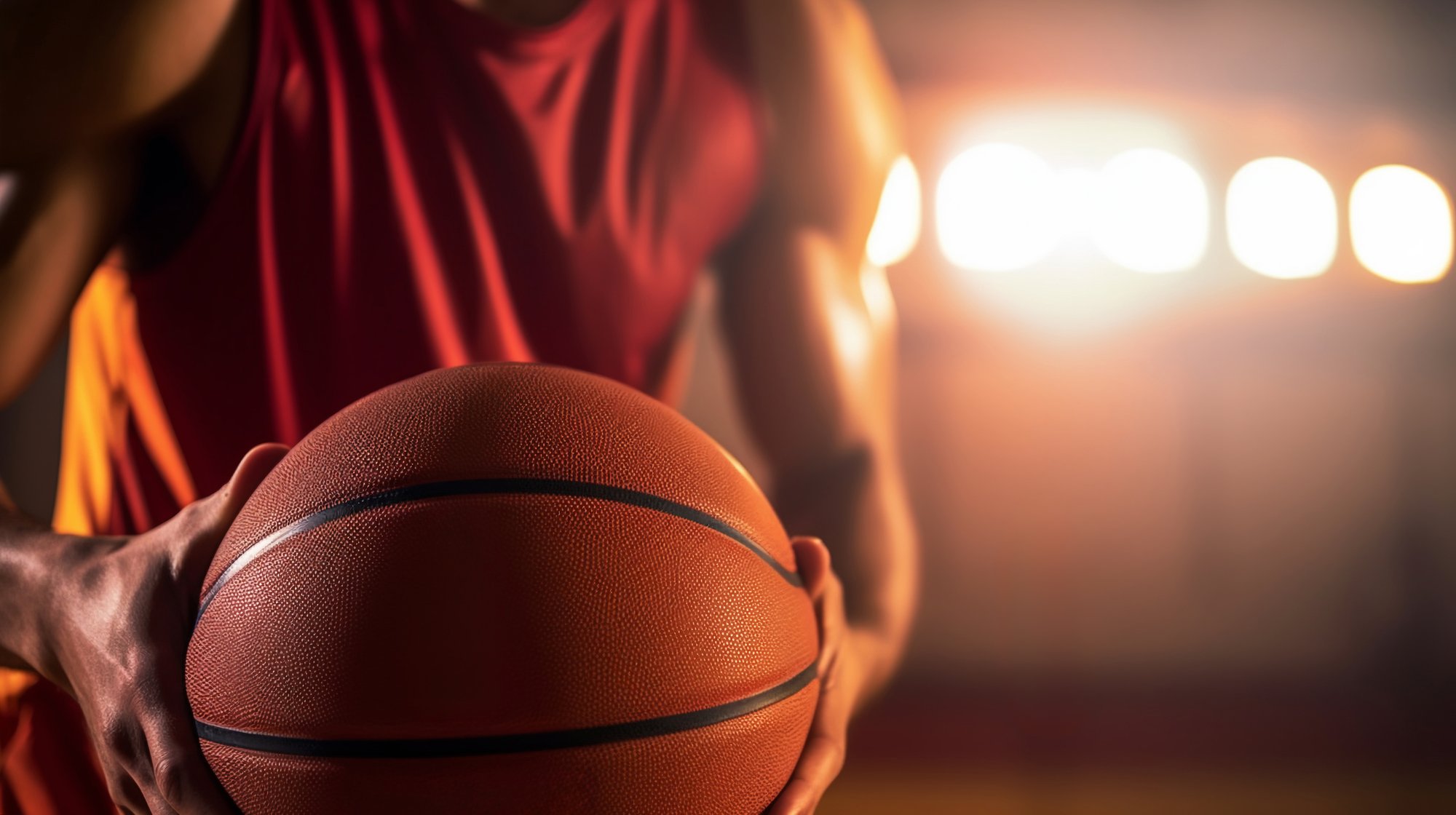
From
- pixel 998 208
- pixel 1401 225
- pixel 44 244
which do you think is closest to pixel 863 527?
pixel 44 244

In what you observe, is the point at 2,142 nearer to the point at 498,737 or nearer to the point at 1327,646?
the point at 498,737

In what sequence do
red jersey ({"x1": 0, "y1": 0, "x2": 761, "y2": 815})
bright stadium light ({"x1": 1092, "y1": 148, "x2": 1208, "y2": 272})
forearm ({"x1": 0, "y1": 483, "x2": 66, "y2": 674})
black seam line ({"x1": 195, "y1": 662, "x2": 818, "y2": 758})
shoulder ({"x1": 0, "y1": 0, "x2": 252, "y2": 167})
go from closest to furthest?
black seam line ({"x1": 195, "y1": 662, "x2": 818, "y2": 758}), forearm ({"x1": 0, "y1": 483, "x2": 66, "y2": 674}), shoulder ({"x1": 0, "y1": 0, "x2": 252, "y2": 167}), red jersey ({"x1": 0, "y1": 0, "x2": 761, "y2": 815}), bright stadium light ({"x1": 1092, "y1": 148, "x2": 1208, "y2": 272})

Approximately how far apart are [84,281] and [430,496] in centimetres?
48

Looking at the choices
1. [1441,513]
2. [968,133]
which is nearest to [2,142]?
[968,133]

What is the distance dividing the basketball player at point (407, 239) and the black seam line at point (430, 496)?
65 millimetres

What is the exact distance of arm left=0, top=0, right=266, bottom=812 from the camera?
381mm

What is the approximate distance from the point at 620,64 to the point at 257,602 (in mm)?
697

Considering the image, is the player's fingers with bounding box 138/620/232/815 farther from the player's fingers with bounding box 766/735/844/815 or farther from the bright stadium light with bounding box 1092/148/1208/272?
the bright stadium light with bounding box 1092/148/1208/272

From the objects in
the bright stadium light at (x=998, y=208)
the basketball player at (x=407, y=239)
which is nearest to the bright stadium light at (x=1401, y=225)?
the bright stadium light at (x=998, y=208)

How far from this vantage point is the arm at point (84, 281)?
381mm

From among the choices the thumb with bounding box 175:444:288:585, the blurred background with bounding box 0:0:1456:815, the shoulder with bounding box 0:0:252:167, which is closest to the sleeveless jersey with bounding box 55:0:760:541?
the shoulder with bounding box 0:0:252:167

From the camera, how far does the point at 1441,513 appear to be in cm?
186

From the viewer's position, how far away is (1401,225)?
1926 mm

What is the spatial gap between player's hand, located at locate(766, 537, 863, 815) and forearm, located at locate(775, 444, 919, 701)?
306mm
